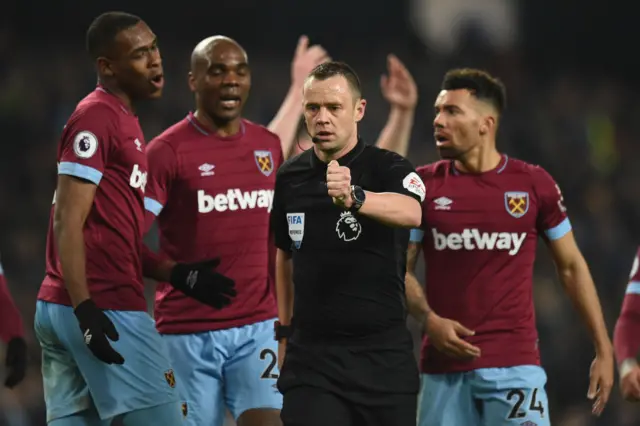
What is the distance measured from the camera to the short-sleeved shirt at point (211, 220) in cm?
594

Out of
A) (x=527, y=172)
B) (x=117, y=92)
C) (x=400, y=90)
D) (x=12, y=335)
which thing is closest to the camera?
(x=12, y=335)

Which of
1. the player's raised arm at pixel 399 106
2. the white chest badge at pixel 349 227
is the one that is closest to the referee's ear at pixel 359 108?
the white chest badge at pixel 349 227

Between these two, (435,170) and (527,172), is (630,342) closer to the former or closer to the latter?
(527,172)

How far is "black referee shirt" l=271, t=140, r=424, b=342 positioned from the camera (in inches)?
190

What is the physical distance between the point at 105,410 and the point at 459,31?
13.2m

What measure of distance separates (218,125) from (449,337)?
162 centimetres

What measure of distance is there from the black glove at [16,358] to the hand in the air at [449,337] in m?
1.93

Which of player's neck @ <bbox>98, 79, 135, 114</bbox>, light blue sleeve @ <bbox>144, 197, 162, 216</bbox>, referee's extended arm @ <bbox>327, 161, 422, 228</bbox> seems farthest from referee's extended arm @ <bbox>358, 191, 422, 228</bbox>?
light blue sleeve @ <bbox>144, 197, 162, 216</bbox>

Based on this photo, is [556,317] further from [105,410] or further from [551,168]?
[105,410]

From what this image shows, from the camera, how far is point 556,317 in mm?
12609

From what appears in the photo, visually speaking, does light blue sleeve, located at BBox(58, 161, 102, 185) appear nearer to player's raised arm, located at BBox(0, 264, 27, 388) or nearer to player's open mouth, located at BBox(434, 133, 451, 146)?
player's raised arm, located at BBox(0, 264, 27, 388)

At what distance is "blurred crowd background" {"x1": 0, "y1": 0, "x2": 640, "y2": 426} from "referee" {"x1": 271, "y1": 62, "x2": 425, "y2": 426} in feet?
17.7

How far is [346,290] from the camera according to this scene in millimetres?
4828

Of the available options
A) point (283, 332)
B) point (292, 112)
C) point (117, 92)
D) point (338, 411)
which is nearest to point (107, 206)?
point (117, 92)
